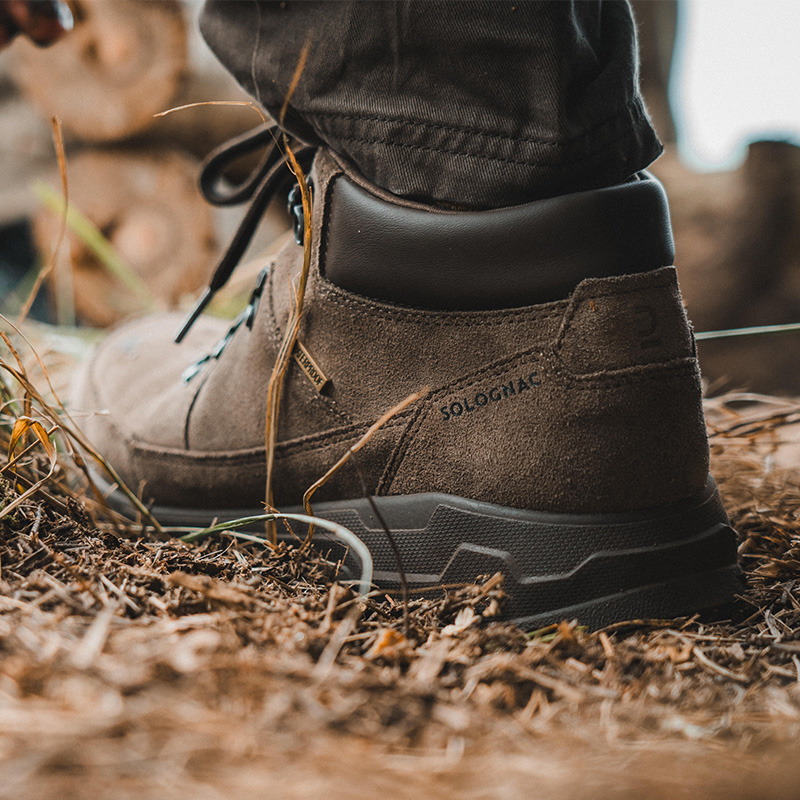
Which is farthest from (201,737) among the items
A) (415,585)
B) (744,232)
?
(744,232)

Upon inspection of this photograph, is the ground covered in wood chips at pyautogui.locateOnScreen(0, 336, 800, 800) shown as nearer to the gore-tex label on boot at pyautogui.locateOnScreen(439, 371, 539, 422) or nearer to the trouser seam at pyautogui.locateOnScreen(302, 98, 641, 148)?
the gore-tex label on boot at pyautogui.locateOnScreen(439, 371, 539, 422)

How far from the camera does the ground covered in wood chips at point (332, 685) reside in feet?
1.06

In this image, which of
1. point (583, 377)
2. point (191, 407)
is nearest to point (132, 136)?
point (191, 407)

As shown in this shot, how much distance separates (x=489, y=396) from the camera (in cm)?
64

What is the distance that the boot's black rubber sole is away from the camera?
608mm

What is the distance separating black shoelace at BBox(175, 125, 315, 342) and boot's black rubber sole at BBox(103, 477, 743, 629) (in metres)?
0.38

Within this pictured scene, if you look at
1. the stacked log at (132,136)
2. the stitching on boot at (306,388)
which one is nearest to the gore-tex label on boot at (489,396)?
the stitching on boot at (306,388)

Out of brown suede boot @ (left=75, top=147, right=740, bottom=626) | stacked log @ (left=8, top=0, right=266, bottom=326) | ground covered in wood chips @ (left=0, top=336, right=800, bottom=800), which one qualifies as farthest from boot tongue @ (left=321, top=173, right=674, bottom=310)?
stacked log @ (left=8, top=0, right=266, bottom=326)

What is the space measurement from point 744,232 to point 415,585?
3.04 m

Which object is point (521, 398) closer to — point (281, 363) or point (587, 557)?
point (587, 557)

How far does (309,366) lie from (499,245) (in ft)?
0.83

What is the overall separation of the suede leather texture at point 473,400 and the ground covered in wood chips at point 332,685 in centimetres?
11

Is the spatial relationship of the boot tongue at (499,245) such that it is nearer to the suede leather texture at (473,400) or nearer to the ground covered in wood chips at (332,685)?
the suede leather texture at (473,400)

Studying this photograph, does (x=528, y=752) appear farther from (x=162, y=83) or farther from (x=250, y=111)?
(x=250, y=111)
